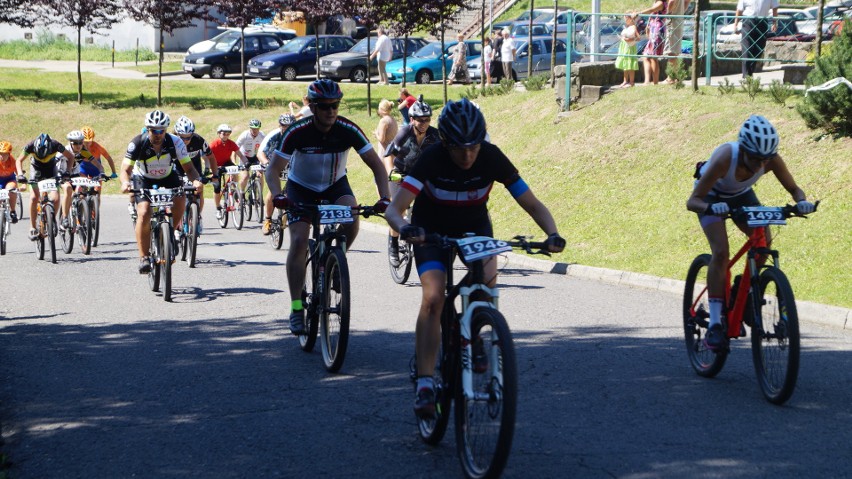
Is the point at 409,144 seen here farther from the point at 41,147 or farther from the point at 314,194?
the point at 41,147

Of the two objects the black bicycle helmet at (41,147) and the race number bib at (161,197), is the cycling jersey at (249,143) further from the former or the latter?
the race number bib at (161,197)

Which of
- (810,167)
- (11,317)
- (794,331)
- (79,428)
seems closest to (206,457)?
(79,428)

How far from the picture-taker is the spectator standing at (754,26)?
63.6ft

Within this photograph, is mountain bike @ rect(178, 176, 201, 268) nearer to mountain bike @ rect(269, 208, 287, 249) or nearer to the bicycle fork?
mountain bike @ rect(269, 208, 287, 249)

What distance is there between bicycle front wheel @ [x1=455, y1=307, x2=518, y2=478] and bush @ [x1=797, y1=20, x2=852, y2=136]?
1080cm

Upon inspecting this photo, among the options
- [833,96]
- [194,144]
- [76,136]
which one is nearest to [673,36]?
[833,96]

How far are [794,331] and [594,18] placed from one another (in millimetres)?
15487

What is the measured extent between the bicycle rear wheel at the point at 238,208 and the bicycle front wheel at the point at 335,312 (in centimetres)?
1146

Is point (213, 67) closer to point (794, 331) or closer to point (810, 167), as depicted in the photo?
point (810, 167)

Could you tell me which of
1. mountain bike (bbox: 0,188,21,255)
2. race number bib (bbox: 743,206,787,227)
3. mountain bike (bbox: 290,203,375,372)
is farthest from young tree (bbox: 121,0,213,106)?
race number bib (bbox: 743,206,787,227)

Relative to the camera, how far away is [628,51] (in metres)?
21.0

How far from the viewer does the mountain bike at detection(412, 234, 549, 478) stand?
5.29m

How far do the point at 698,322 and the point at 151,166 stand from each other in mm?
6943

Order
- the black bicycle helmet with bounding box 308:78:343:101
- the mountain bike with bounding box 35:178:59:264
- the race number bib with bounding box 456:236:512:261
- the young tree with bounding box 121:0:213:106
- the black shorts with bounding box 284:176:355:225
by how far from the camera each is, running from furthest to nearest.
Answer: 1. the young tree with bounding box 121:0:213:106
2. the mountain bike with bounding box 35:178:59:264
3. the black shorts with bounding box 284:176:355:225
4. the black bicycle helmet with bounding box 308:78:343:101
5. the race number bib with bounding box 456:236:512:261
